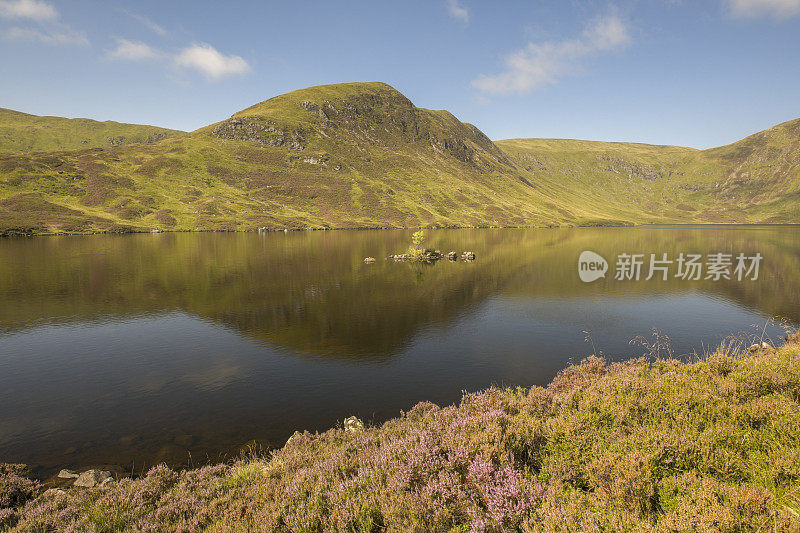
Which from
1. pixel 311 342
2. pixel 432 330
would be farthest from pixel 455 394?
pixel 311 342

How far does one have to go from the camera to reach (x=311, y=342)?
26969 mm

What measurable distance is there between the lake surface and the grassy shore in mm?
6682

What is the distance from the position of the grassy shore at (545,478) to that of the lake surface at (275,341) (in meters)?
6.68

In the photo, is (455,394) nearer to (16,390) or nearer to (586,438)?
(586,438)

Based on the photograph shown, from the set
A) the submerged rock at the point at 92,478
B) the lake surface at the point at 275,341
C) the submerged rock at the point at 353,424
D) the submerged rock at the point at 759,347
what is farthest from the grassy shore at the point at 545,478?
the submerged rock at the point at 759,347

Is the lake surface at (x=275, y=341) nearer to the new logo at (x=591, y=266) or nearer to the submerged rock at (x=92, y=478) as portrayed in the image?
the submerged rock at (x=92, y=478)

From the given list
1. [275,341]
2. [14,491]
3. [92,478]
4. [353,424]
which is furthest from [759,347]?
[14,491]

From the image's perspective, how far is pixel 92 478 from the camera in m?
12.3

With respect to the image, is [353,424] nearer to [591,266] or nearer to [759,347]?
[759,347]

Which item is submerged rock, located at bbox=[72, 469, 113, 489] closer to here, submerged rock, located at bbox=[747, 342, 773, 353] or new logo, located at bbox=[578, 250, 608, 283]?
submerged rock, located at bbox=[747, 342, 773, 353]

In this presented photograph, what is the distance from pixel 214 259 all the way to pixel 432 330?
56.7 metres

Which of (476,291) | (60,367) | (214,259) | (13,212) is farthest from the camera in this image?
(13,212)

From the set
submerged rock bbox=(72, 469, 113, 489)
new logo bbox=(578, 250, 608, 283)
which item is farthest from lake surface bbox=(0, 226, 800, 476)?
new logo bbox=(578, 250, 608, 283)

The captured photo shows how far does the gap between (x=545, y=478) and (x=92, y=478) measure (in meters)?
15.5
